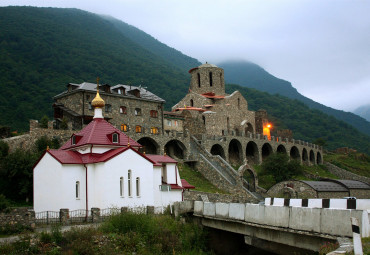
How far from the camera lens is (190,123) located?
55.4 m

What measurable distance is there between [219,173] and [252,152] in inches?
656

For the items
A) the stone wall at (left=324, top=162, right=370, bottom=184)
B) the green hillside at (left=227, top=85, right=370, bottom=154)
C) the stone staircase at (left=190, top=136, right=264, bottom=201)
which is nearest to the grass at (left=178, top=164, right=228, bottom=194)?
the stone staircase at (left=190, top=136, right=264, bottom=201)

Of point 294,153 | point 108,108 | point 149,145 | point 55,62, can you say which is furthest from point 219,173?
point 55,62

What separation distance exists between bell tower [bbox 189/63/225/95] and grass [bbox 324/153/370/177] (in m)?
23.1

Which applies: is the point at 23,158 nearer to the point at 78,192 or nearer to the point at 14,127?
the point at 78,192

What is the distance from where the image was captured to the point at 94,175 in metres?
27.1

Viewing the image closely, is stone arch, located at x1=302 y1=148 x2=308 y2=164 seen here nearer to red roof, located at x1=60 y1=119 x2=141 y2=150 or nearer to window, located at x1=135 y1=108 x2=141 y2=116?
window, located at x1=135 y1=108 x2=141 y2=116

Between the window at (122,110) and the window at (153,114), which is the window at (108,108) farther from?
the window at (153,114)

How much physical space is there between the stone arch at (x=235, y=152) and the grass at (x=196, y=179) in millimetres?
10913

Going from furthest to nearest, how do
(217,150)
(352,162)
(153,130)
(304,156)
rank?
(352,162)
(304,156)
(217,150)
(153,130)

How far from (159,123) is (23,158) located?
20.9 meters

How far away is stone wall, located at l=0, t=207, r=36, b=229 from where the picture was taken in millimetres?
20656

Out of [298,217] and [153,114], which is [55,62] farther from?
[298,217]

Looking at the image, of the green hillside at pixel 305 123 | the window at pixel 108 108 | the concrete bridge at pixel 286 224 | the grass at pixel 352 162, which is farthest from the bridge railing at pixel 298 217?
the green hillside at pixel 305 123
